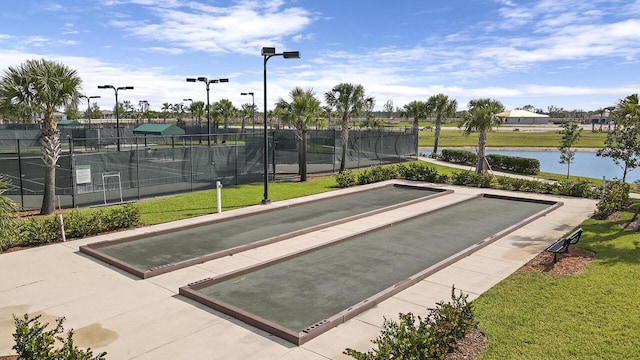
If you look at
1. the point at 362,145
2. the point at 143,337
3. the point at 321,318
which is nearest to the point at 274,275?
the point at 321,318

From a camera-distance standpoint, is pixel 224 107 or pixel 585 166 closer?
pixel 585 166

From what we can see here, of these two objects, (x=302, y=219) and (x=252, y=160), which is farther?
(x=252, y=160)

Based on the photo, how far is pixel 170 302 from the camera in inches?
343

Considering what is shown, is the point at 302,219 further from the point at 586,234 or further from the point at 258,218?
the point at 586,234

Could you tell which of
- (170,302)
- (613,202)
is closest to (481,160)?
(613,202)

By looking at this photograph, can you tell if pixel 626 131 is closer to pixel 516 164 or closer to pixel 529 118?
pixel 516 164

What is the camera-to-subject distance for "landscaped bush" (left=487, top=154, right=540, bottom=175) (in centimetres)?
3134

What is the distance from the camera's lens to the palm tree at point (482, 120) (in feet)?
87.3

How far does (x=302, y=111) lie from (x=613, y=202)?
15.6 metres

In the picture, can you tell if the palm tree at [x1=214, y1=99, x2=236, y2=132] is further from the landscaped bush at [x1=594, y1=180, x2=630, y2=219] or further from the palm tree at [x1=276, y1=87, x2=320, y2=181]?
the landscaped bush at [x1=594, y1=180, x2=630, y2=219]

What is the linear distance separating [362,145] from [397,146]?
5.57 metres

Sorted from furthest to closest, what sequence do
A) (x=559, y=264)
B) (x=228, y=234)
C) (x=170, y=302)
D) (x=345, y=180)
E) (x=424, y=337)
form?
(x=345, y=180), (x=228, y=234), (x=559, y=264), (x=170, y=302), (x=424, y=337)

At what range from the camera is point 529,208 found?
18.5 m

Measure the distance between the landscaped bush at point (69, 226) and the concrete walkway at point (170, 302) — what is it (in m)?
0.48
